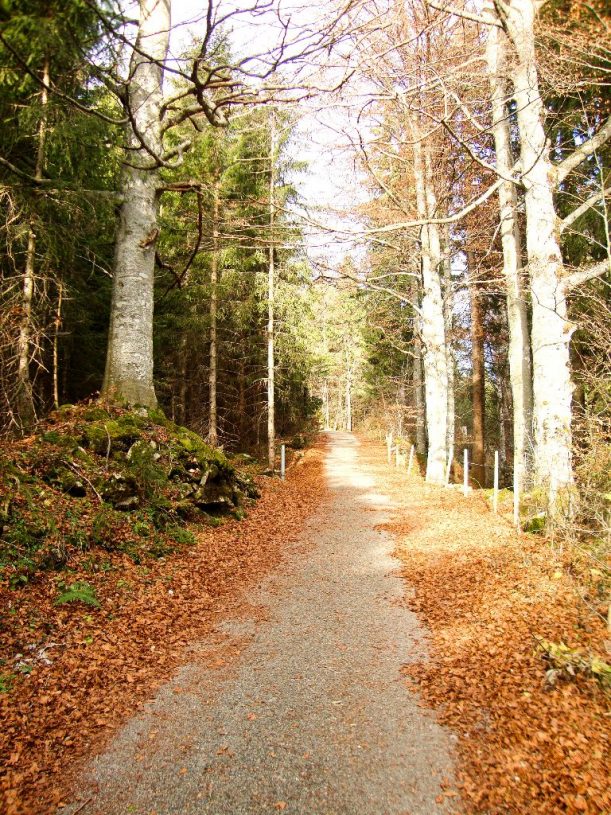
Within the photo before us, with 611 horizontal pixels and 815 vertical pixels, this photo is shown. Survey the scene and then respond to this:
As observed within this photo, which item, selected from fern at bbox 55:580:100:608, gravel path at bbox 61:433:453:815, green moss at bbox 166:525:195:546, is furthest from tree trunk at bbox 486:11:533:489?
fern at bbox 55:580:100:608

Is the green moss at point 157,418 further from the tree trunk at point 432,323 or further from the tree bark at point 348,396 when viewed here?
the tree bark at point 348,396

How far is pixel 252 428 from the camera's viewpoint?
20000 millimetres

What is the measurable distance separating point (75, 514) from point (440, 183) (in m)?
13.1

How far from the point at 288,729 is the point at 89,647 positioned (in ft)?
6.35

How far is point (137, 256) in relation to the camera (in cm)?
852

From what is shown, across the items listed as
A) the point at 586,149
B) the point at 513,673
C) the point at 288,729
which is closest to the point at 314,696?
the point at 288,729

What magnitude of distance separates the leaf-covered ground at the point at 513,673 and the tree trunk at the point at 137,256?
572cm

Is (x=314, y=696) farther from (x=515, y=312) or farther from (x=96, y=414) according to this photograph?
(x=515, y=312)

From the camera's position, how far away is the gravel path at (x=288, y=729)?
2604 millimetres

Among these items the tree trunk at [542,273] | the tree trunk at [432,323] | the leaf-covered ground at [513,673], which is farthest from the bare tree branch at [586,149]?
the leaf-covered ground at [513,673]

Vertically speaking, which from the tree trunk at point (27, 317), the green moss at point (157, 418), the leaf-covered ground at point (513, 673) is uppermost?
the tree trunk at point (27, 317)

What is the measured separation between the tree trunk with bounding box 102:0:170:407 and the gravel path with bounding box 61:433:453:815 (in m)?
4.96

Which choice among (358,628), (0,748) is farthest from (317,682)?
(0,748)

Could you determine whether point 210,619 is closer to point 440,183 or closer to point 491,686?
point 491,686
